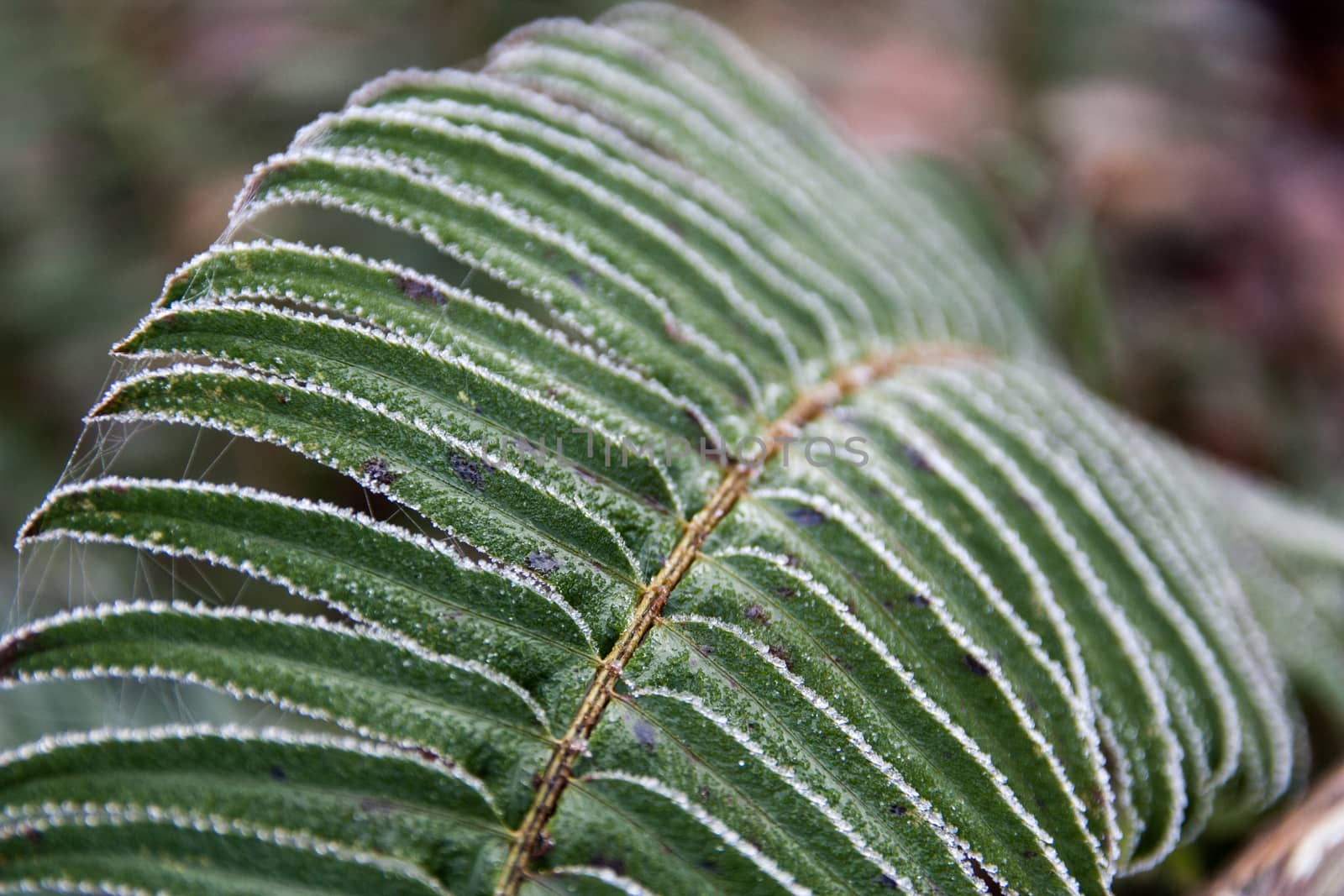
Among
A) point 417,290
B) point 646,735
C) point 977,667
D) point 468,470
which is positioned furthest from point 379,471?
point 977,667

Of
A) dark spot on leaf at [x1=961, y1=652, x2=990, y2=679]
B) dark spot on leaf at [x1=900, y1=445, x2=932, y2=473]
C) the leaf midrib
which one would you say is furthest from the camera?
dark spot on leaf at [x1=900, y1=445, x2=932, y2=473]

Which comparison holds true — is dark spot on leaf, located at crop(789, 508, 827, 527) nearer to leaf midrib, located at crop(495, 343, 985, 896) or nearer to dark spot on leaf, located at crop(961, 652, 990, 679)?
leaf midrib, located at crop(495, 343, 985, 896)

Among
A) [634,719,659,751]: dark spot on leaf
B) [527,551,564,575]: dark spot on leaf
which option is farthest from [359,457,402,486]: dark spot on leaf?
[634,719,659,751]: dark spot on leaf

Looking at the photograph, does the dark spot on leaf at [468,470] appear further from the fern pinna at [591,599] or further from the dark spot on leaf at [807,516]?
the dark spot on leaf at [807,516]

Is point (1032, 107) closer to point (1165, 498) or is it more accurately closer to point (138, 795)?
point (1165, 498)

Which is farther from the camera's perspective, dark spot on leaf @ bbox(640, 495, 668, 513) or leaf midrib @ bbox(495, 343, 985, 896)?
dark spot on leaf @ bbox(640, 495, 668, 513)

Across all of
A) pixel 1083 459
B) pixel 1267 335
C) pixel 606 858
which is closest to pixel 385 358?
pixel 606 858
